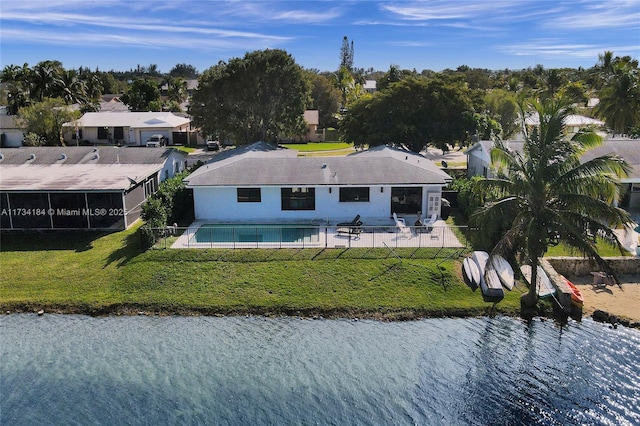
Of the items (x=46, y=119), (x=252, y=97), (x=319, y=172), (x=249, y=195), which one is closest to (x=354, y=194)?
(x=319, y=172)

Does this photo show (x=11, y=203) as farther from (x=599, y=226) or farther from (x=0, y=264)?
(x=599, y=226)

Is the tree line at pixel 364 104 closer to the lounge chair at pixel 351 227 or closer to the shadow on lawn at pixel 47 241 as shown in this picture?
the lounge chair at pixel 351 227

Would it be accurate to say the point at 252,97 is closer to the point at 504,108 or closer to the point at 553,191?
the point at 504,108

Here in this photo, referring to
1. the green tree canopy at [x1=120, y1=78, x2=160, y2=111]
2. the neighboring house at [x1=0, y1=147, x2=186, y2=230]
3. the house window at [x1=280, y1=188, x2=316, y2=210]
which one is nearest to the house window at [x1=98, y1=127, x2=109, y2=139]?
the green tree canopy at [x1=120, y1=78, x2=160, y2=111]

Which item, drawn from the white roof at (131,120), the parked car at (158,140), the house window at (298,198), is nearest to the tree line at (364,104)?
the white roof at (131,120)

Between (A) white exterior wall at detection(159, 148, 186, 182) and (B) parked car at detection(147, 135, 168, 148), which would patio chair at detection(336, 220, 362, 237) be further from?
(B) parked car at detection(147, 135, 168, 148)
